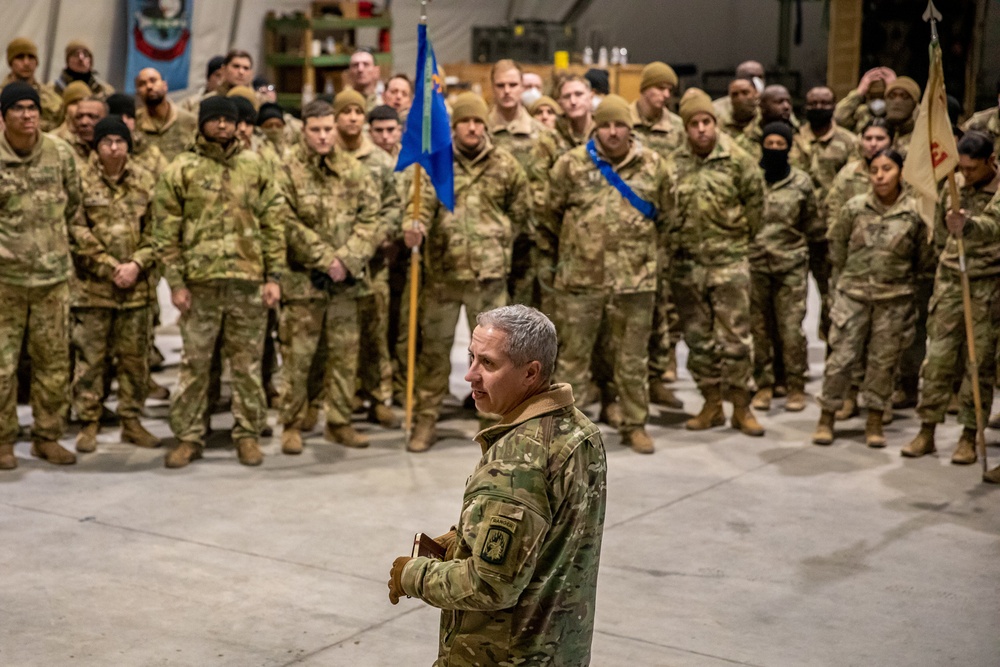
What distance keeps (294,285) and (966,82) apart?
11432 mm

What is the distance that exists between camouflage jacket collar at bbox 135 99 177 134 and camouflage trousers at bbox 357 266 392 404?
247 cm

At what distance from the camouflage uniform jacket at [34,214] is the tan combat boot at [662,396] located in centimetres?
407

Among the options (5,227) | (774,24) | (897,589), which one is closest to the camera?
(897,589)

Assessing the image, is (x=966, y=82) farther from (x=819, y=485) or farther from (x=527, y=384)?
(x=527, y=384)

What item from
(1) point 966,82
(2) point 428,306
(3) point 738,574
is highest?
(1) point 966,82

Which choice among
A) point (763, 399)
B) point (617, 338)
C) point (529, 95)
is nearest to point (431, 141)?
point (617, 338)

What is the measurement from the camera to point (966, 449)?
7.59 metres

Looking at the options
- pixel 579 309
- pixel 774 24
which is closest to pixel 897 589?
pixel 579 309

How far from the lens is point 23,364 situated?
8844 mm

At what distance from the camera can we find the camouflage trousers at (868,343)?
7.90m

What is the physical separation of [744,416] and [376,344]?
2.42 m

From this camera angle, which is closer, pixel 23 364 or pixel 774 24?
pixel 23 364

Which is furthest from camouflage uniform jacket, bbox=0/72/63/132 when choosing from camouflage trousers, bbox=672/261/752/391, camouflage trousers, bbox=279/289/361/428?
camouflage trousers, bbox=672/261/752/391

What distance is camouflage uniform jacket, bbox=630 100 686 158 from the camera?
8969 mm
